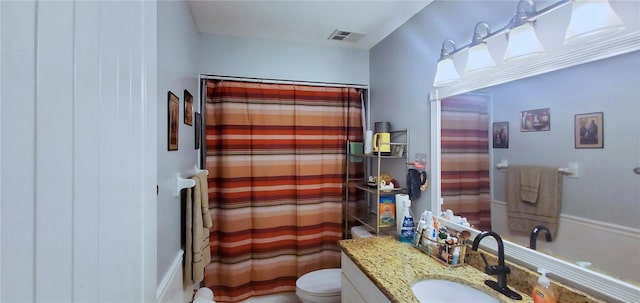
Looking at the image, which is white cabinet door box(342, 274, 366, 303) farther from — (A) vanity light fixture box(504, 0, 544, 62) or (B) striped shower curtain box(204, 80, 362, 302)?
(A) vanity light fixture box(504, 0, 544, 62)

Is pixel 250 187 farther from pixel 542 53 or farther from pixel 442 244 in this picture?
pixel 542 53

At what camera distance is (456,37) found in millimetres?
1535

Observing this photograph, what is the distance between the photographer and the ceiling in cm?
178

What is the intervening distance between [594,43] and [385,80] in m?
1.47

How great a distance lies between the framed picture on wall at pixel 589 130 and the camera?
3.01 ft

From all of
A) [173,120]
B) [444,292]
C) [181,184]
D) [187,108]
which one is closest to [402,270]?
[444,292]

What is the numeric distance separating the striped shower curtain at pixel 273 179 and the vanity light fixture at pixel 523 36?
5.08 feet

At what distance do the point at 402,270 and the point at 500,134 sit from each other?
2.61 feet

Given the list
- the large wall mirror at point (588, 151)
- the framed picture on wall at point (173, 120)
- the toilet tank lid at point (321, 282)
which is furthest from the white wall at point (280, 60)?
the toilet tank lid at point (321, 282)

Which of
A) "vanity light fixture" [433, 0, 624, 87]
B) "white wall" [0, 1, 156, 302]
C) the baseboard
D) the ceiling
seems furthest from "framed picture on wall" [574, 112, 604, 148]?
the baseboard

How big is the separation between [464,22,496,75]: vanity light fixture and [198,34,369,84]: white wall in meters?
1.33

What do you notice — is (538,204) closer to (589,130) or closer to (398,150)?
(589,130)

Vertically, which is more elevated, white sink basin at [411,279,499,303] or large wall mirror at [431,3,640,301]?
large wall mirror at [431,3,640,301]

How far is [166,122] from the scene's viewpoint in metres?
1.25
